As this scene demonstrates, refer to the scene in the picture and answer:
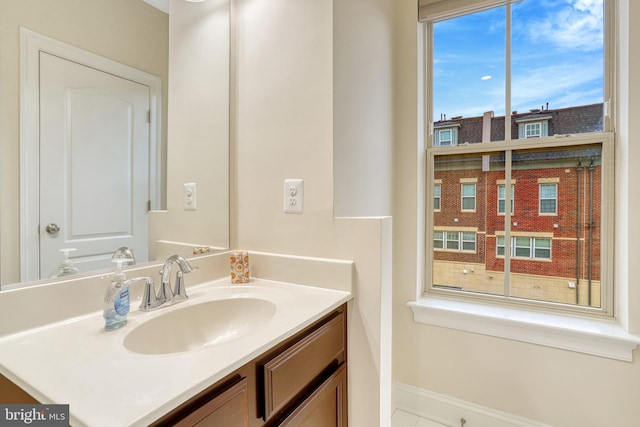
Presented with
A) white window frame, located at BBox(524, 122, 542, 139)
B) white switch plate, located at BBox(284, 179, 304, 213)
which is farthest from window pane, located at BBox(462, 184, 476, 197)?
white switch plate, located at BBox(284, 179, 304, 213)

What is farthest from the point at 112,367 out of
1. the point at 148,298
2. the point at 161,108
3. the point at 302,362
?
the point at 161,108

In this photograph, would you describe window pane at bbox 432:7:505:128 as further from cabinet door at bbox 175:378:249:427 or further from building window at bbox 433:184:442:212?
cabinet door at bbox 175:378:249:427

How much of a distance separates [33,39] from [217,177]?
73 centimetres

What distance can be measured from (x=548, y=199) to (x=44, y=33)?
7.17ft

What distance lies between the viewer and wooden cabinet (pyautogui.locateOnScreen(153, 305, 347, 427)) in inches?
24.2

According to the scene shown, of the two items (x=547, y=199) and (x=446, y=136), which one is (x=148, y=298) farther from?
(x=547, y=199)

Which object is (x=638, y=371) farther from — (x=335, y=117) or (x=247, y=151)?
(x=247, y=151)

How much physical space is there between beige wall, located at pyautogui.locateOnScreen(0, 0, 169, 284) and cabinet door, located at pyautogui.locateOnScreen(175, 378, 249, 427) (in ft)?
2.09

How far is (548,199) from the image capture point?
1649mm

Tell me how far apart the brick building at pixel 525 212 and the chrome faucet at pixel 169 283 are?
1.49m

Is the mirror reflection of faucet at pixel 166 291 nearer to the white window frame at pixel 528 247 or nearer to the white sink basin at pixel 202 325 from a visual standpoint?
the white sink basin at pixel 202 325

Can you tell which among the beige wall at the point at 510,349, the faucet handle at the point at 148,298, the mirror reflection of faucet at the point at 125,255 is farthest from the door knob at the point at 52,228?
the beige wall at the point at 510,349

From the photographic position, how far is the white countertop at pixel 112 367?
49 centimetres

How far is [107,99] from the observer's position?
1.01 m
